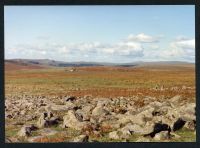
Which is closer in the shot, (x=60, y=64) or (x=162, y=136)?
(x=162, y=136)

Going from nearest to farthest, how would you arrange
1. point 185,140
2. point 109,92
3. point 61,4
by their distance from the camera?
point 61,4
point 185,140
point 109,92

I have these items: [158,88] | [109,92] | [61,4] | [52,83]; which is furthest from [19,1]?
[158,88]

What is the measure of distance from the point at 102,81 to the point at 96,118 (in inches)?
27.2

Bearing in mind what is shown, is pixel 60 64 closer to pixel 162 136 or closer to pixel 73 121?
pixel 73 121

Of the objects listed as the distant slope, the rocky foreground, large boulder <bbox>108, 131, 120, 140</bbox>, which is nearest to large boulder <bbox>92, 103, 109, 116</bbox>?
the rocky foreground

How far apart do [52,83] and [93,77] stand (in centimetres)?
75

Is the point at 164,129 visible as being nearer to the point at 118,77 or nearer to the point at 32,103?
the point at 118,77

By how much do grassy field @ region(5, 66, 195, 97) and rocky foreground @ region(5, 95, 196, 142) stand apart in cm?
14

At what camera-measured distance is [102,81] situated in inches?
380

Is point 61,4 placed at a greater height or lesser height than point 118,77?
greater

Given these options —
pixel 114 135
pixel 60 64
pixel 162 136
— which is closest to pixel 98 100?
pixel 114 135

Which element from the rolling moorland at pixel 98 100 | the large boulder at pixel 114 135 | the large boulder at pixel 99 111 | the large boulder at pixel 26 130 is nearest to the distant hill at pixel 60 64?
the rolling moorland at pixel 98 100

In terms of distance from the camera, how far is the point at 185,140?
29.9 feet

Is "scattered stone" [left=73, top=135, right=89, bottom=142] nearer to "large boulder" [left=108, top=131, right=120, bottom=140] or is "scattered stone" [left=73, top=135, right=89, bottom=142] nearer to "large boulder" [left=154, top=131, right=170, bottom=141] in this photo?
"large boulder" [left=108, top=131, right=120, bottom=140]
